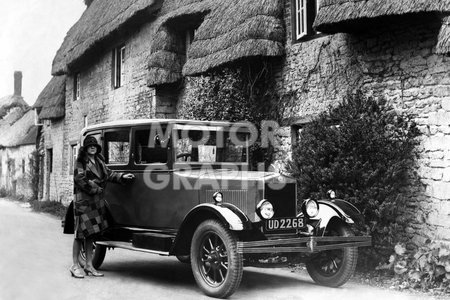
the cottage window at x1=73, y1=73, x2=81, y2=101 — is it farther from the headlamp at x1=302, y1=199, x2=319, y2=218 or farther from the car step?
the headlamp at x1=302, y1=199, x2=319, y2=218

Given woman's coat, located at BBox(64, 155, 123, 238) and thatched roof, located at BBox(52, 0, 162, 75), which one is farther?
thatched roof, located at BBox(52, 0, 162, 75)

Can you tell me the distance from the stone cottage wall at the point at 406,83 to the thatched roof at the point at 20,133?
23687mm

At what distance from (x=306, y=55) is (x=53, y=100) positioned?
53.1 ft

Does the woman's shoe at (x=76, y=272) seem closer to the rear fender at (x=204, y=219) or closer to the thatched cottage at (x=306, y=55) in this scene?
the rear fender at (x=204, y=219)

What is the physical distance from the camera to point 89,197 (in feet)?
22.7

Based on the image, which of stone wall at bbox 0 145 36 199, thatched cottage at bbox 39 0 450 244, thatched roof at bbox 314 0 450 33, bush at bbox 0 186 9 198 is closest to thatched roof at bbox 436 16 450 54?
thatched cottage at bbox 39 0 450 244

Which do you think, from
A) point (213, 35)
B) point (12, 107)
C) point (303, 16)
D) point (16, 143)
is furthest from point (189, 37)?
point (12, 107)

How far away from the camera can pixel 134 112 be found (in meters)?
14.6

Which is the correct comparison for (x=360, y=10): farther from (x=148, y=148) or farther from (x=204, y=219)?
(x=204, y=219)

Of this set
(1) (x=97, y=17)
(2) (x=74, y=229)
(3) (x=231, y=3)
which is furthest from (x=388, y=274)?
(1) (x=97, y=17)

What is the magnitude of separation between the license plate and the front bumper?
195mm

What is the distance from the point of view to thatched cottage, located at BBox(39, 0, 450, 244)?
25.3 feet

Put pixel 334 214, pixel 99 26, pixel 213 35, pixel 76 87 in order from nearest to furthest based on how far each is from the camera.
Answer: pixel 334 214 → pixel 213 35 → pixel 99 26 → pixel 76 87

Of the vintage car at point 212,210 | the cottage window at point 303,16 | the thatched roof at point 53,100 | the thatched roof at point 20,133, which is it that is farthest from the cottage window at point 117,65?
the thatched roof at point 20,133
